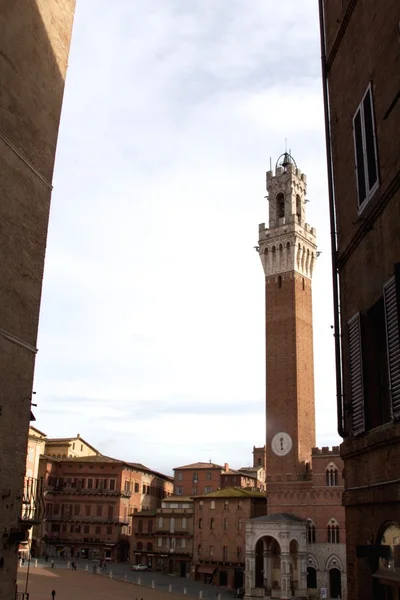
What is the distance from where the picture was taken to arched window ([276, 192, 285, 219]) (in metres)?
64.8

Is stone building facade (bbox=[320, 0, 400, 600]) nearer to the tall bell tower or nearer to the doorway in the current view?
the doorway

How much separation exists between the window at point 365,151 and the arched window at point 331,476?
4666 cm

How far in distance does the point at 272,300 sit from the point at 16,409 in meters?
50.5

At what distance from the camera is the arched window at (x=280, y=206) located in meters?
64.8

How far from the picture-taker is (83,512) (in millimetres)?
66438

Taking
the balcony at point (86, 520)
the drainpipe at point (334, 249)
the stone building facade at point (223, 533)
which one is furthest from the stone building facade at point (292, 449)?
the drainpipe at point (334, 249)

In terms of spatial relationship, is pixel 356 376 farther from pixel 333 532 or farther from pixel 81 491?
pixel 81 491

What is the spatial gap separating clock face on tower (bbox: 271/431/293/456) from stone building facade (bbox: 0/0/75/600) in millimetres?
45320

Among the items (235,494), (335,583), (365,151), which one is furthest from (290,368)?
(365,151)

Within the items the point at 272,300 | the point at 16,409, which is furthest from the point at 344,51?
the point at 272,300

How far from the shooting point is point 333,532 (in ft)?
165

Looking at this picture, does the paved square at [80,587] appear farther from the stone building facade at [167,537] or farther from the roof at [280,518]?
the stone building facade at [167,537]

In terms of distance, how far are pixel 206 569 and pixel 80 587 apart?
17039 millimetres

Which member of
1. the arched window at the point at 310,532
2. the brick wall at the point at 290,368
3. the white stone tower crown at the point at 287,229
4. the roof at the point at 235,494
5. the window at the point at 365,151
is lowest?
the arched window at the point at 310,532
